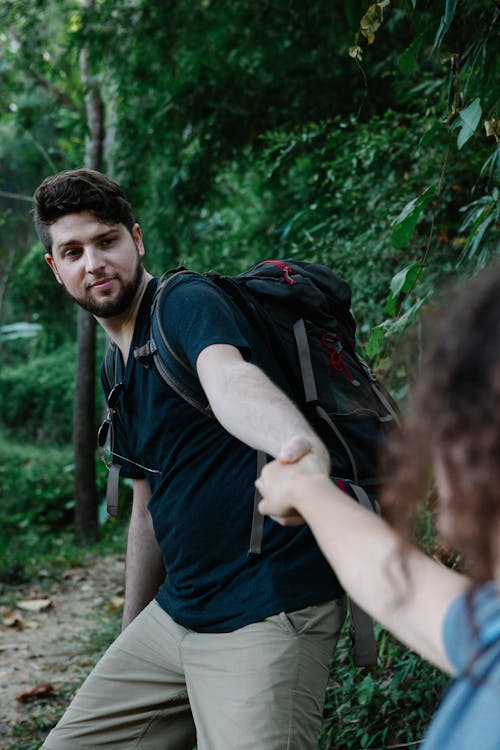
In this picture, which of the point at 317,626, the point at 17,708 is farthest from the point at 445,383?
the point at 17,708

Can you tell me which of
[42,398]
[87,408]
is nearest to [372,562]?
[87,408]

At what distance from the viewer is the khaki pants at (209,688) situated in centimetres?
200

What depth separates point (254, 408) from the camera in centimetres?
177

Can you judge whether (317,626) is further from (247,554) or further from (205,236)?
(205,236)

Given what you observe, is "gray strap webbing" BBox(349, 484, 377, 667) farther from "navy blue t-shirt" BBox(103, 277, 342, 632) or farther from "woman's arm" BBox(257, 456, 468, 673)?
"woman's arm" BBox(257, 456, 468, 673)

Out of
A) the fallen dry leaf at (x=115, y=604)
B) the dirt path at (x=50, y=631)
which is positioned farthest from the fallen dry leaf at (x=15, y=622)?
the fallen dry leaf at (x=115, y=604)

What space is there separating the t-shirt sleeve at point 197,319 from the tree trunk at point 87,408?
6554 millimetres

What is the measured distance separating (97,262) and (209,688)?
1.30 m

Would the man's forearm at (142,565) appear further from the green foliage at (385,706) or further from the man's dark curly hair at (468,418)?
the man's dark curly hair at (468,418)

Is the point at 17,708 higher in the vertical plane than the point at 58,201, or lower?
lower

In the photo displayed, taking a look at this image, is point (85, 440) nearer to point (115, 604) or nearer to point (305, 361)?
point (115, 604)

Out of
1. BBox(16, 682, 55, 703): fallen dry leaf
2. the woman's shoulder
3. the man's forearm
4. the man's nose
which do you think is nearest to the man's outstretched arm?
the woman's shoulder

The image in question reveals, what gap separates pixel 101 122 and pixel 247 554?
728 centimetres

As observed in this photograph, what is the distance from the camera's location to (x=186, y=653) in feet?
7.59
